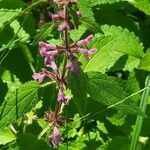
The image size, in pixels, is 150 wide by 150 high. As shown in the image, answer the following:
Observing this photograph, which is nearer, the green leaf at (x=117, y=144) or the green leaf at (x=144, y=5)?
the green leaf at (x=117, y=144)

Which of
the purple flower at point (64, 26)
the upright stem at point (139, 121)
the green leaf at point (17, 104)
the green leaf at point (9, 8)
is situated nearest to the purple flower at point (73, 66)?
the purple flower at point (64, 26)

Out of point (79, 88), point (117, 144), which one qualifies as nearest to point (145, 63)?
point (117, 144)

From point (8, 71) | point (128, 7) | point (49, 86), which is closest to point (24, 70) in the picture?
point (8, 71)

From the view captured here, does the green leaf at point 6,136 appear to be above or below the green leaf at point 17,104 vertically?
below

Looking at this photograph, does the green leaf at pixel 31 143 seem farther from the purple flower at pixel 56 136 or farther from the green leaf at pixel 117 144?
the green leaf at pixel 117 144

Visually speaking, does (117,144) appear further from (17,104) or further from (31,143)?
(17,104)

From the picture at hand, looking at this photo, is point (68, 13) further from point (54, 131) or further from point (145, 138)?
point (145, 138)
